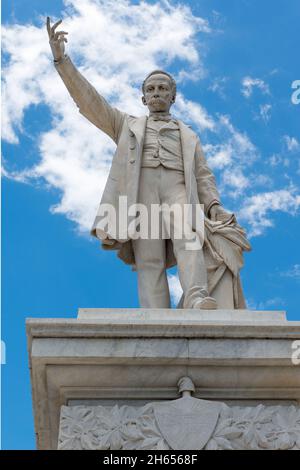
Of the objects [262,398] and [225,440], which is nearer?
[225,440]

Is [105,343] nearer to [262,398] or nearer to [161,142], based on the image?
A: [262,398]

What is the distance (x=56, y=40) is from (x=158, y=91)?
4.33 ft

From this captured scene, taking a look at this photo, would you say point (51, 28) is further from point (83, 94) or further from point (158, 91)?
point (158, 91)

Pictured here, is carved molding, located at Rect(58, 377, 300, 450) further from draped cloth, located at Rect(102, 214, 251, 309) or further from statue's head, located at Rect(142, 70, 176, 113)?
statue's head, located at Rect(142, 70, 176, 113)

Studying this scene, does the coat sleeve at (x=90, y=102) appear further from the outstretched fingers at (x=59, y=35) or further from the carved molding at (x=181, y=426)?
the carved molding at (x=181, y=426)

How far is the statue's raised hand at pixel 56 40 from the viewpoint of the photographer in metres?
9.52

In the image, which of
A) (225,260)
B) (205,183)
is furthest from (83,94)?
(225,260)

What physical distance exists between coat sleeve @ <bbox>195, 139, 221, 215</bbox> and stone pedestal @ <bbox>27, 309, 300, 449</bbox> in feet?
8.12

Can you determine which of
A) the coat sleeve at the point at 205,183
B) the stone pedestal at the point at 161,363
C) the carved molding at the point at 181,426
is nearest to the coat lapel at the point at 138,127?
the coat sleeve at the point at 205,183

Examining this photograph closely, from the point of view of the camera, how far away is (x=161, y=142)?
9.66m

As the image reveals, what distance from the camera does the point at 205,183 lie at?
9.68 meters
